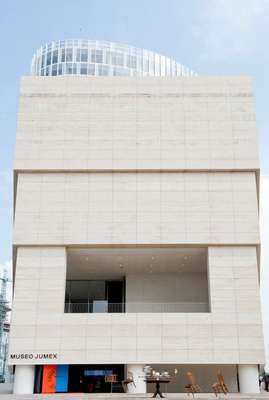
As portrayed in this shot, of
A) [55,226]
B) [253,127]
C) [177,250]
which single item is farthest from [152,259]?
[253,127]

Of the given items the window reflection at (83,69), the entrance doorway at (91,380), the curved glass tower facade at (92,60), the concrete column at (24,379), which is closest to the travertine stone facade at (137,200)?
the concrete column at (24,379)

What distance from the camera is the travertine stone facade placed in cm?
3591

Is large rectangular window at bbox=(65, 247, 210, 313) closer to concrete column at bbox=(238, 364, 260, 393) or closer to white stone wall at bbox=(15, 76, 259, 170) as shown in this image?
concrete column at bbox=(238, 364, 260, 393)

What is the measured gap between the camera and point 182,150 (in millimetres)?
40188

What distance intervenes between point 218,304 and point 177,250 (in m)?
5.14

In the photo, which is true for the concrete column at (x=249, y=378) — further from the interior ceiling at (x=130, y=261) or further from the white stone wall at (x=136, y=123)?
the white stone wall at (x=136, y=123)

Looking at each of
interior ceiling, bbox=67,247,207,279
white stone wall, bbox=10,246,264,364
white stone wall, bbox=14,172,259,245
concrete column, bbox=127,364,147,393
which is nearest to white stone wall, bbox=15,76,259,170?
white stone wall, bbox=14,172,259,245

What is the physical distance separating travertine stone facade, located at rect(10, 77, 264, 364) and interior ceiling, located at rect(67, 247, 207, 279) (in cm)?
164

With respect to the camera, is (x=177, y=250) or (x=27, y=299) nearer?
(x=27, y=299)

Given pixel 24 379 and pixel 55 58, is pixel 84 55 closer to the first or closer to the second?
pixel 55 58

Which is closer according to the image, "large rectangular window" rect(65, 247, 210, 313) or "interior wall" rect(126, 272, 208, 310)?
"large rectangular window" rect(65, 247, 210, 313)

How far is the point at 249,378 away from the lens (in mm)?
35656

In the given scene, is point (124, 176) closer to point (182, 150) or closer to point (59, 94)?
point (182, 150)

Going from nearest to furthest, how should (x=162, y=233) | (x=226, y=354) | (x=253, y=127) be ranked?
(x=226, y=354), (x=162, y=233), (x=253, y=127)
